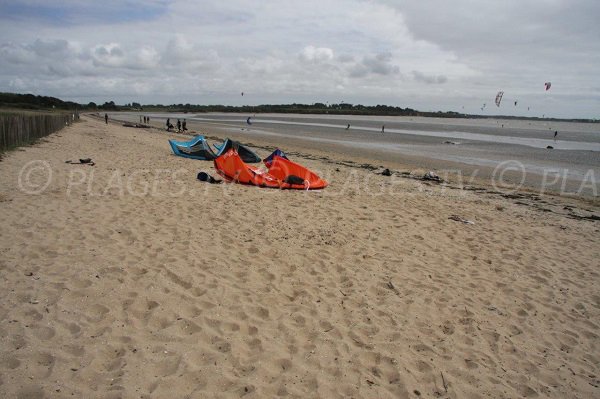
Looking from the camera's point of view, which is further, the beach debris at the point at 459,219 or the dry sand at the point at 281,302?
the beach debris at the point at 459,219

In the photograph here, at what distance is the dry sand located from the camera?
131 inches

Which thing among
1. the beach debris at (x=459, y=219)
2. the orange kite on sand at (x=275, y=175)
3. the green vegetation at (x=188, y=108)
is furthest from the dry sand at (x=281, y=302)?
the green vegetation at (x=188, y=108)

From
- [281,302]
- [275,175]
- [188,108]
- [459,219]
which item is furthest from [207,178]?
[188,108]

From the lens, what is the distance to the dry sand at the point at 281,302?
10.9 feet

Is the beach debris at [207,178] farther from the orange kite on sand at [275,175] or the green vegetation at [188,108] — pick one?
the green vegetation at [188,108]

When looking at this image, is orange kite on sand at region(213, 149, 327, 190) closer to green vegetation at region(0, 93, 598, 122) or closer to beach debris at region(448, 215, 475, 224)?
beach debris at region(448, 215, 475, 224)

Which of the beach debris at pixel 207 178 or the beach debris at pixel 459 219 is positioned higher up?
the beach debris at pixel 207 178

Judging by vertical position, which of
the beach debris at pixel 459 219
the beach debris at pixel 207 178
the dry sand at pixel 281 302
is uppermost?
the beach debris at pixel 207 178

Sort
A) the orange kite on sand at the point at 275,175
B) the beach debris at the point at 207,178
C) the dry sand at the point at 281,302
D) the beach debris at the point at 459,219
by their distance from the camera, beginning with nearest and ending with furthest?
the dry sand at the point at 281,302, the beach debris at the point at 459,219, the orange kite on sand at the point at 275,175, the beach debris at the point at 207,178

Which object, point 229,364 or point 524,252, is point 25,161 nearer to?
point 229,364

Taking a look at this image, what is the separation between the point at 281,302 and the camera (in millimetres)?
4551

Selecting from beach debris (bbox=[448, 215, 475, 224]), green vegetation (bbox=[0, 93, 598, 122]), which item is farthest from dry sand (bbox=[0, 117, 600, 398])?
green vegetation (bbox=[0, 93, 598, 122])

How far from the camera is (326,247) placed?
6.40 m

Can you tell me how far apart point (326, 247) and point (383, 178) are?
27.9 ft
